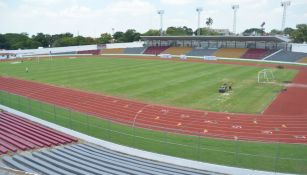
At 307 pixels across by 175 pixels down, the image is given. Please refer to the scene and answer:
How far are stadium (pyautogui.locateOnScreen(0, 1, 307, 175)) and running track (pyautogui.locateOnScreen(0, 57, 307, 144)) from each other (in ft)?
0.25

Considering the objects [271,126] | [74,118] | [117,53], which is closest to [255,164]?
[271,126]

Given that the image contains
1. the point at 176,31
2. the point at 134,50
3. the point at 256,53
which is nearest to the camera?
the point at 256,53

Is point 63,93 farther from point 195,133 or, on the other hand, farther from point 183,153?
point 183,153

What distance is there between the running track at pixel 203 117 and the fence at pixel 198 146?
0.91 meters

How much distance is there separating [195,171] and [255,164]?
13.0 ft

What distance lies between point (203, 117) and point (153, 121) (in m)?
3.86

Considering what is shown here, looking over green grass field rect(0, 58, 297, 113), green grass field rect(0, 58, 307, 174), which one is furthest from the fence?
green grass field rect(0, 58, 297, 113)

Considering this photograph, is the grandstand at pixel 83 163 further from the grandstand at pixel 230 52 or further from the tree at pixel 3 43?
the tree at pixel 3 43

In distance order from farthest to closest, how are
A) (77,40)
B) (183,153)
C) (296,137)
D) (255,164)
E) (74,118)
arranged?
(77,40) → (74,118) → (296,137) → (183,153) → (255,164)

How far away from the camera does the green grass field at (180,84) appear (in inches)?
1211

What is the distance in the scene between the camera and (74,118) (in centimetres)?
2561

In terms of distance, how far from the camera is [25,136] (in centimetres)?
1817

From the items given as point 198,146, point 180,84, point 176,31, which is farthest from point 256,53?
point 176,31

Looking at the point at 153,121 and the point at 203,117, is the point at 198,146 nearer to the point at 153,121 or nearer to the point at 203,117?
the point at 153,121
